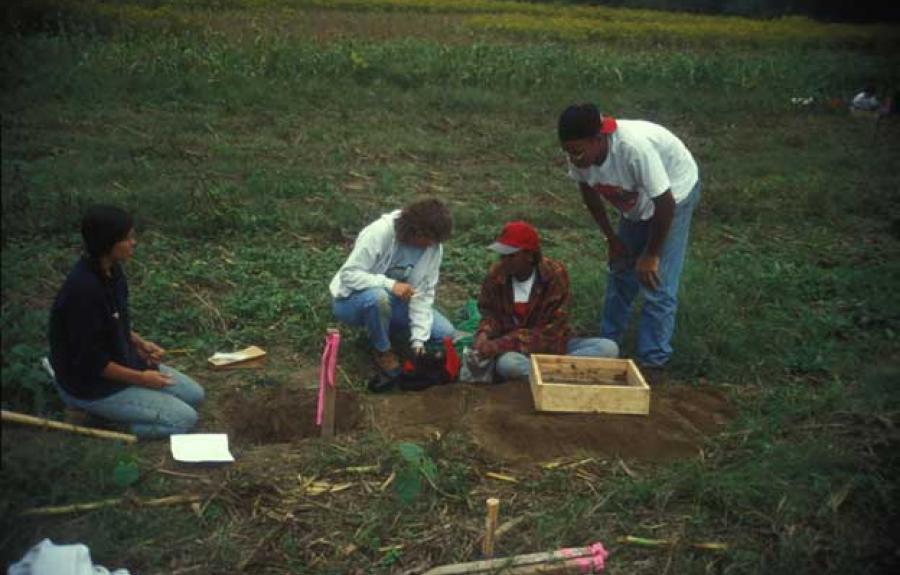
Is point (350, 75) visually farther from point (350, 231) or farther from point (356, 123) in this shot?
point (350, 231)

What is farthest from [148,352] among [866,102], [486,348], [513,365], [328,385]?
[866,102]

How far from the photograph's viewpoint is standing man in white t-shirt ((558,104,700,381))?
5.05 metres

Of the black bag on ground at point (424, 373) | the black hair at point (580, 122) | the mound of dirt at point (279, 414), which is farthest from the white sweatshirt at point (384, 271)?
the black hair at point (580, 122)

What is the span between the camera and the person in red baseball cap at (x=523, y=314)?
17.3 ft

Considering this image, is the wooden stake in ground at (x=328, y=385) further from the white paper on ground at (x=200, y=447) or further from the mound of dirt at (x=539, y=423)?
the white paper on ground at (x=200, y=447)

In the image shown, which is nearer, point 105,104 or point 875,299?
point 875,299

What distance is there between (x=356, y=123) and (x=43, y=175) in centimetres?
468

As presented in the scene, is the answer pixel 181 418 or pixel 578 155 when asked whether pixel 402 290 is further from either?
pixel 181 418

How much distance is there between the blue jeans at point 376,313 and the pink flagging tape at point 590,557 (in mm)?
2077

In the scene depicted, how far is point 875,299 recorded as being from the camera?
6754 millimetres

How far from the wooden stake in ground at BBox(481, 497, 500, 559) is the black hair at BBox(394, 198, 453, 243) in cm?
194

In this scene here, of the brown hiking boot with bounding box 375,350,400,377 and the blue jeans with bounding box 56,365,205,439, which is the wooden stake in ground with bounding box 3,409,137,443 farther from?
the brown hiking boot with bounding box 375,350,400,377

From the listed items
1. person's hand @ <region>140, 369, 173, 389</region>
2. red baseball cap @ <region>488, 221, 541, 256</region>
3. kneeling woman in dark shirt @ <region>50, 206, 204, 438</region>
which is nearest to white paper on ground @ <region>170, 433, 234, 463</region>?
kneeling woman in dark shirt @ <region>50, 206, 204, 438</region>

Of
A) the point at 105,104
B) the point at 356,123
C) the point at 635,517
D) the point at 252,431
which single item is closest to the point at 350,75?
the point at 356,123
